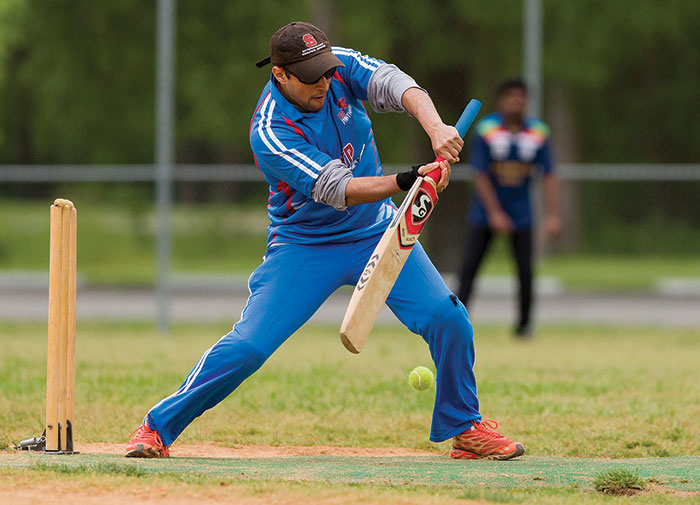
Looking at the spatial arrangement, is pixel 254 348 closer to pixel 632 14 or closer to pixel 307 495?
pixel 307 495

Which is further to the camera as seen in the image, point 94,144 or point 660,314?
point 94,144

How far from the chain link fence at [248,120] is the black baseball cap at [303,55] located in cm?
755

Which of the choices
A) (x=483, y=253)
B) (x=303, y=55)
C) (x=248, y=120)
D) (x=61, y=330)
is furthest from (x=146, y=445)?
(x=248, y=120)

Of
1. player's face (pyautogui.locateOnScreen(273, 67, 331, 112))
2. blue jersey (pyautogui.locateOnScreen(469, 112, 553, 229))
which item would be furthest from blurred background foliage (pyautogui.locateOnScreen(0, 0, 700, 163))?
player's face (pyautogui.locateOnScreen(273, 67, 331, 112))

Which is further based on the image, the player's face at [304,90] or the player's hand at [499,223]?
the player's hand at [499,223]

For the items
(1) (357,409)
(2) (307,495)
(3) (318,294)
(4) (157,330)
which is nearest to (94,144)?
(4) (157,330)

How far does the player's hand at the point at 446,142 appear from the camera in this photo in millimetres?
5320

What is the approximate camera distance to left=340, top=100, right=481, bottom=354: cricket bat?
5.25 m

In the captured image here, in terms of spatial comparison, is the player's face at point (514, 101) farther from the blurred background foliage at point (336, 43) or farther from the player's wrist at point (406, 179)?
the player's wrist at point (406, 179)

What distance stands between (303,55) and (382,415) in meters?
2.80

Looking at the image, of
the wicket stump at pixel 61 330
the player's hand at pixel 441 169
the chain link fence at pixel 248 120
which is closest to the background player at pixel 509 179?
the chain link fence at pixel 248 120

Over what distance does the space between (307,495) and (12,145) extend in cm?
1235

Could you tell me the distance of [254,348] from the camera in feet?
17.8

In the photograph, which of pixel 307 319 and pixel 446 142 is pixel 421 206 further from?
pixel 307 319
